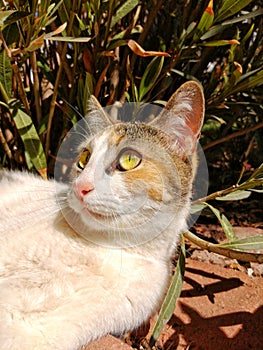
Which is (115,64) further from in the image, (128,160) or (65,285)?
(65,285)

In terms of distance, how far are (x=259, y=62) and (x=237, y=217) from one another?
0.78m

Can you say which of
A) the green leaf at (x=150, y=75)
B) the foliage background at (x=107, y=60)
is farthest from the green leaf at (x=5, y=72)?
the green leaf at (x=150, y=75)

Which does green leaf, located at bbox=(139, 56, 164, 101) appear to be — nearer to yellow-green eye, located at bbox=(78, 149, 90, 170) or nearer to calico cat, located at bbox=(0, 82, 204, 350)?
calico cat, located at bbox=(0, 82, 204, 350)

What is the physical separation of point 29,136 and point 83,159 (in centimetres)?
30

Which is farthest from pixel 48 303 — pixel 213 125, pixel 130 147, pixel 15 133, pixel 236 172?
pixel 213 125

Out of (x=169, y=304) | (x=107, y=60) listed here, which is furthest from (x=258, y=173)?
(x=107, y=60)

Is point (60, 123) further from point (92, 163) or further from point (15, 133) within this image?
point (92, 163)

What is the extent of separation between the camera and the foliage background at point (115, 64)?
121 cm

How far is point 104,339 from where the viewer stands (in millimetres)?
1099

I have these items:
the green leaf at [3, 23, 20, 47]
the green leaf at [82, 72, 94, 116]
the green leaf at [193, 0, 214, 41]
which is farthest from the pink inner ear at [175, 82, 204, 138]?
the green leaf at [3, 23, 20, 47]

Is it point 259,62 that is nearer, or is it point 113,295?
point 113,295

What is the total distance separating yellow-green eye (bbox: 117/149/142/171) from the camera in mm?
1103

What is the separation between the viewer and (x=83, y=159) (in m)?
1.25

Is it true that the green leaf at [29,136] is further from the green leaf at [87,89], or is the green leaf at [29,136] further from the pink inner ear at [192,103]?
the pink inner ear at [192,103]
